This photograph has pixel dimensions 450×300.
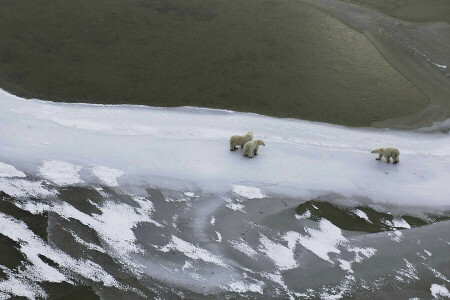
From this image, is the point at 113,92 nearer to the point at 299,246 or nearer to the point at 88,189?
the point at 88,189

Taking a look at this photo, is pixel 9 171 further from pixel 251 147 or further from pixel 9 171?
pixel 251 147

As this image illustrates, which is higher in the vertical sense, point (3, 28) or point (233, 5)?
point (233, 5)

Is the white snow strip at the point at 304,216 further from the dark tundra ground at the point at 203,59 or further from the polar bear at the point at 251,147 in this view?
the dark tundra ground at the point at 203,59

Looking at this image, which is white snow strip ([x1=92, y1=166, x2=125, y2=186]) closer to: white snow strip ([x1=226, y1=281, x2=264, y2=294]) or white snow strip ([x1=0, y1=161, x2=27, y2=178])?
white snow strip ([x1=0, y1=161, x2=27, y2=178])

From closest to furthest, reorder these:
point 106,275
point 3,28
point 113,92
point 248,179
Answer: point 106,275 < point 248,179 < point 113,92 < point 3,28

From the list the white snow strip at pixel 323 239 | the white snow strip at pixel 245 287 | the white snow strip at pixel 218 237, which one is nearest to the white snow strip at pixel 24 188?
the white snow strip at pixel 218 237

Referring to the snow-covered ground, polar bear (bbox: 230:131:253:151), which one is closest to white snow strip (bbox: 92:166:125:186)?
the snow-covered ground

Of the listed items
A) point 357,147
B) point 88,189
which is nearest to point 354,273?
point 357,147

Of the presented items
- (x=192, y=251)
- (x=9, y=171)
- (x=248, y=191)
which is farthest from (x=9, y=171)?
(x=248, y=191)
